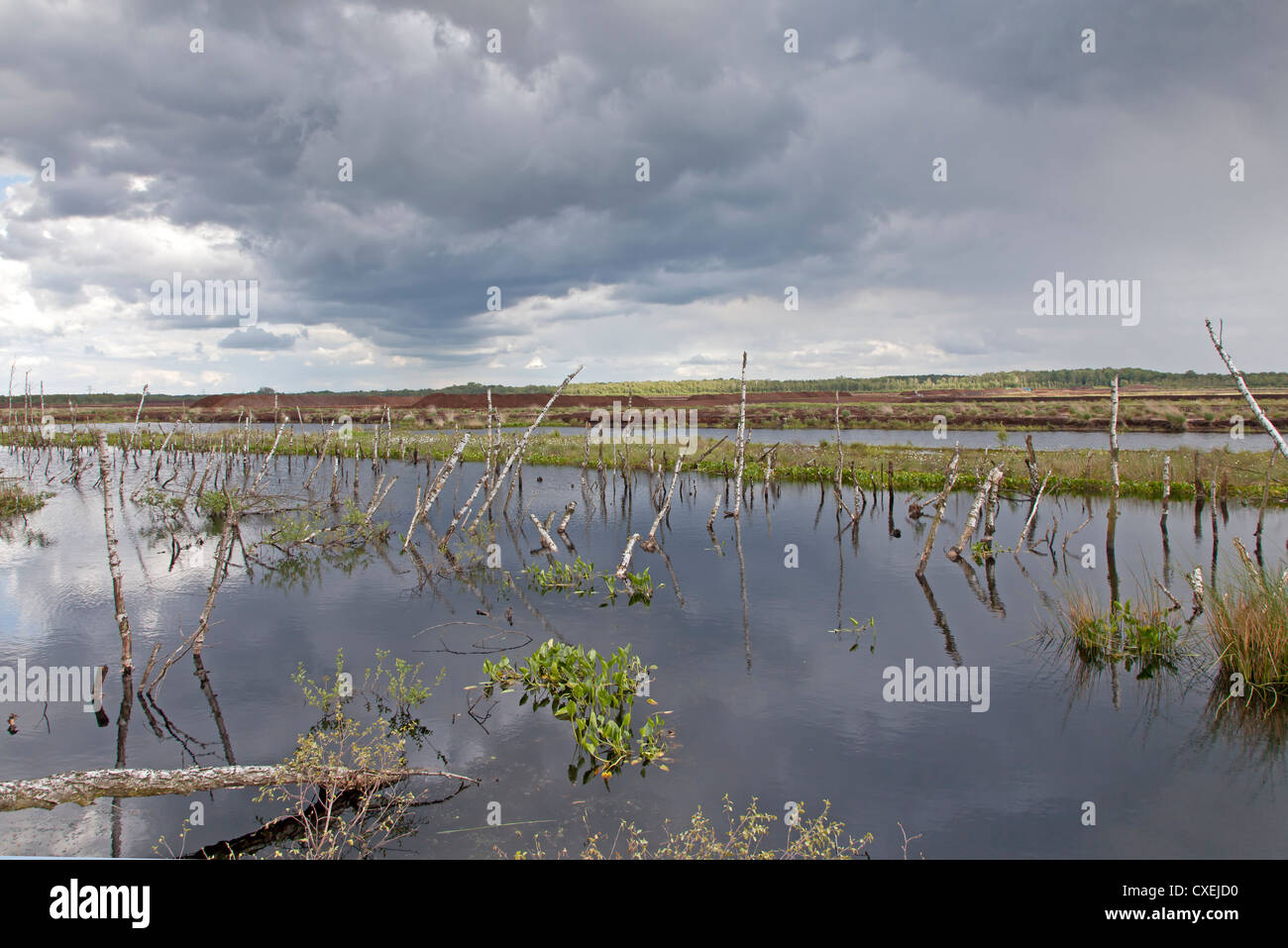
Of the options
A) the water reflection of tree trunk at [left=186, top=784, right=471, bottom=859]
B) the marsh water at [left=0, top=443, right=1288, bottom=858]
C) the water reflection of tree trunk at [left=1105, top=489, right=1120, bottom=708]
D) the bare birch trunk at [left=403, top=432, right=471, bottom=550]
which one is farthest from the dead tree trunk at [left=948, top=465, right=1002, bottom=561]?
the water reflection of tree trunk at [left=186, top=784, right=471, bottom=859]

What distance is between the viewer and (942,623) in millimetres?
16625

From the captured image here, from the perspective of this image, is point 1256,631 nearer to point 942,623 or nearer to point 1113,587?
point 942,623

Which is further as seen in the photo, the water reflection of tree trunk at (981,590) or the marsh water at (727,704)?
the water reflection of tree trunk at (981,590)

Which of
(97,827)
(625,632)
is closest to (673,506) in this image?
(625,632)

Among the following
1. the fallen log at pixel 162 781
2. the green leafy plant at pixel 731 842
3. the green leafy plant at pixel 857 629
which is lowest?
the green leafy plant at pixel 731 842

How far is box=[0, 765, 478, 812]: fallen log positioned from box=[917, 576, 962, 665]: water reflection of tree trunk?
36.7 feet

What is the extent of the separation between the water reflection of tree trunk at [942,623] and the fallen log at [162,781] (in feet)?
36.7

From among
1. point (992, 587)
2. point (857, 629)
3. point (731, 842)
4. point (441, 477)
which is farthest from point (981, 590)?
point (441, 477)

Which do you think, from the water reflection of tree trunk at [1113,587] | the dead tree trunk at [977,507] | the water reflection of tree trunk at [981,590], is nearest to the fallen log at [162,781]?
the water reflection of tree trunk at [1113,587]

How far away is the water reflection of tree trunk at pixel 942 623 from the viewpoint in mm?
14625

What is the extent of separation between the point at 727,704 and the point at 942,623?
7.33 m

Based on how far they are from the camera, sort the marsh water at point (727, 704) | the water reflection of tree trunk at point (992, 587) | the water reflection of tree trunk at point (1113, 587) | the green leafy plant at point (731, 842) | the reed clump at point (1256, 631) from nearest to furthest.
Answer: the green leafy plant at point (731, 842) < the marsh water at point (727, 704) < the reed clump at point (1256, 631) < the water reflection of tree trunk at point (1113, 587) < the water reflection of tree trunk at point (992, 587)

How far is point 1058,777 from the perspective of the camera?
32.7 ft

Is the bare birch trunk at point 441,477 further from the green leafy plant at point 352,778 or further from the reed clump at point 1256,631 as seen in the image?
the reed clump at point 1256,631
